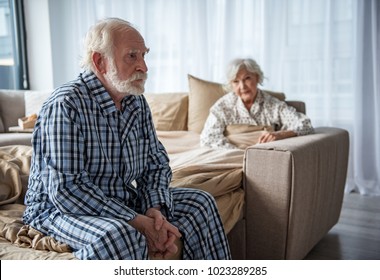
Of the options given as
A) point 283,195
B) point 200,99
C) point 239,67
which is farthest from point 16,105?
point 283,195

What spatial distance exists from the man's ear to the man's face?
0.02 metres

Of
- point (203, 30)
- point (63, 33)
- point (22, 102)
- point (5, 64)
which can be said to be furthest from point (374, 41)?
point (5, 64)

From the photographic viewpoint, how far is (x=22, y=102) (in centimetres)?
314

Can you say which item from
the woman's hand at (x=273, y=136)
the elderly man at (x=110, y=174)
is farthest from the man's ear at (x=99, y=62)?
the woman's hand at (x=273, y=136)

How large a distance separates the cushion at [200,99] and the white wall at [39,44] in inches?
85.1

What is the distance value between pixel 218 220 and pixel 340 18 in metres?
2.06

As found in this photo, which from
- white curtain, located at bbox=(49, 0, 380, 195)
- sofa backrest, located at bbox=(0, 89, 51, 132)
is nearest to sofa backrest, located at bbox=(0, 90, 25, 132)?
sofa backrest, located at bbox=(0, 89, 51, 132)

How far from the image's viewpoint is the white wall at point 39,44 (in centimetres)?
402

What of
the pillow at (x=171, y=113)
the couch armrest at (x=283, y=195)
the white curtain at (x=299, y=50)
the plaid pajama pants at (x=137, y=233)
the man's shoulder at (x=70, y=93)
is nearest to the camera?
the plaid pajama pants at (x=137, y=233)

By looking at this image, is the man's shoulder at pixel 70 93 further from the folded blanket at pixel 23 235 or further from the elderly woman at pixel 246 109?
the elderly woman at pixel 246 109

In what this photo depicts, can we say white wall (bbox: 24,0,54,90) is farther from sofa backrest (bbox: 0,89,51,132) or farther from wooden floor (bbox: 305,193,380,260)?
wooden floor (bbox: 305,193,380,260)

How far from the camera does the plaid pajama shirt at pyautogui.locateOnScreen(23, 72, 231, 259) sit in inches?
39.8

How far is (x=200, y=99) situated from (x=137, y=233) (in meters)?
1.52

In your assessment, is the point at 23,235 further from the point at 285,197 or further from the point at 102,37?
the point at 285,197
